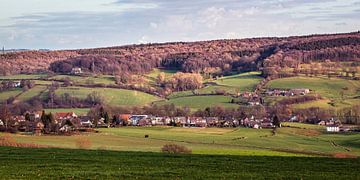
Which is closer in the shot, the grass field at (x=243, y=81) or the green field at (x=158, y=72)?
the grass field at (x=243, y=81)

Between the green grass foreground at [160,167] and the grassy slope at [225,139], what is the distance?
792 inches

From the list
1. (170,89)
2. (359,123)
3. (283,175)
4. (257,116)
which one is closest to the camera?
(283,175)

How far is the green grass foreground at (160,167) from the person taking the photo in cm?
2408

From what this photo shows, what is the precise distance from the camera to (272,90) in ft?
382

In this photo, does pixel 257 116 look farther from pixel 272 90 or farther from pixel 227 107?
pixel 272 90

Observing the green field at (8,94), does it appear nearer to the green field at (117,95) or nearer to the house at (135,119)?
the green field at (117,95)

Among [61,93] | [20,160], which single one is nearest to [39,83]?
[61,93]

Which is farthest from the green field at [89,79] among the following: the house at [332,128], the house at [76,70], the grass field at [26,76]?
the house at [332,128]

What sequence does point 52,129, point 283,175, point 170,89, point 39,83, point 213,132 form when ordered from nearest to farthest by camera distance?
point 283,175, point 52,129, point 213,132, point 39,83, point 170,89

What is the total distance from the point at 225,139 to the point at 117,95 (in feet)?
184

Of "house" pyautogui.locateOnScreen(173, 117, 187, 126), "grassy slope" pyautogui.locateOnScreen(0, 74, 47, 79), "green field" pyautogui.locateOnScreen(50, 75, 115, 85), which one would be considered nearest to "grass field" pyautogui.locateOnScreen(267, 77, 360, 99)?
"house" pyautogui.locateOnScreen(173, 117, 187, 126)

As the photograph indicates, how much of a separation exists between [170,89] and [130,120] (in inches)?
1628

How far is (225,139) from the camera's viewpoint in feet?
219

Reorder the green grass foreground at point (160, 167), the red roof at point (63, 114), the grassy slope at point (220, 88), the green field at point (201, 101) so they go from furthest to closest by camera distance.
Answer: the grassy slope at point (220, 88) < the green field at point (201, 101) < the red roof at point (63, 114) < the green grass foreground at point (160, 167)
